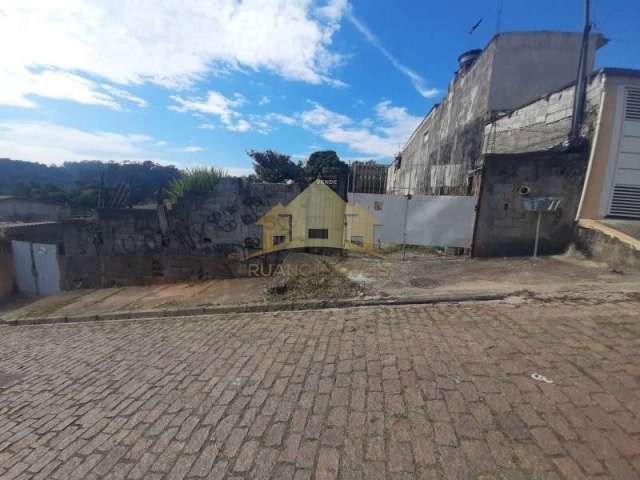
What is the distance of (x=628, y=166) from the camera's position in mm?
6176

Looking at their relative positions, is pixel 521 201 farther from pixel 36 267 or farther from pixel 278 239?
pixel 36 267

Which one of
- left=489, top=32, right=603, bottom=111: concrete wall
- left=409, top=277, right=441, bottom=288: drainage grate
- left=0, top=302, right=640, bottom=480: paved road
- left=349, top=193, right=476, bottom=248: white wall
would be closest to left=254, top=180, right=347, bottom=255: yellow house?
left=349, top=193, right=476, bottom=248: white wall

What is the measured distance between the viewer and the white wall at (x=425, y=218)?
7023 millimetres

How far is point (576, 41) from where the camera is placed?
9.97 metres

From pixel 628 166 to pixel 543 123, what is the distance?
7.59 feet

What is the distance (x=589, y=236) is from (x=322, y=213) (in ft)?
20.7

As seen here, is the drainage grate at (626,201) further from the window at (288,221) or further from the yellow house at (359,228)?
the window at (288,221)

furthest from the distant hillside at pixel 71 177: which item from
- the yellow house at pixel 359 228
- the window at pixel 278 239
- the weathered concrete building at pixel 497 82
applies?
the weathered concrete building at pixel 497 82

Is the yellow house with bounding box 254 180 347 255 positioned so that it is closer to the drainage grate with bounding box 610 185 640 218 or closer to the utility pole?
the utility pole

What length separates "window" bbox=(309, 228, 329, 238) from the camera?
770 centimetres

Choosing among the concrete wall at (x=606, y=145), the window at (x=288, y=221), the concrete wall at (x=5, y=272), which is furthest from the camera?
the concrete wall at (x=5, y=272)

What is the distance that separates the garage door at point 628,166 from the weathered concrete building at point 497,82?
2.76 m

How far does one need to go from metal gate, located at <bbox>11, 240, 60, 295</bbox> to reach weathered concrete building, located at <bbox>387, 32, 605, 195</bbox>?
13.9 metres

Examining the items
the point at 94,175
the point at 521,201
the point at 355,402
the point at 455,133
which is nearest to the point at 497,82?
the point at 455,133
